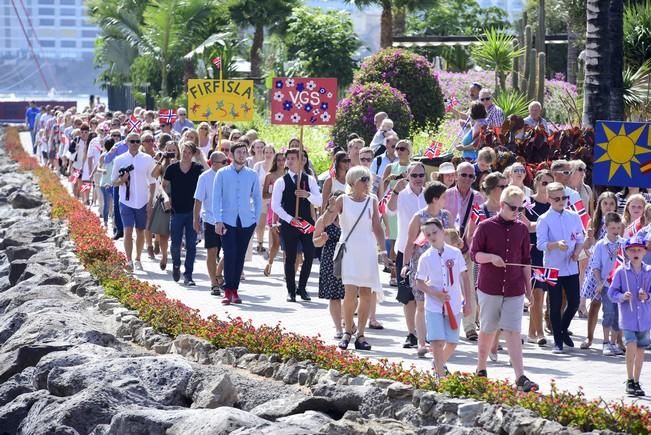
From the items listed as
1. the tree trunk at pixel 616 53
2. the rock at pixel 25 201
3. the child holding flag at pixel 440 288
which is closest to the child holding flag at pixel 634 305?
the child holding flag at pixel 440 288

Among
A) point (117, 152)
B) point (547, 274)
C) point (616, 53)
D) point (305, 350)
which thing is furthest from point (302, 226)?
point (117, 152)

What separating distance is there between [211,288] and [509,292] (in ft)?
22.3

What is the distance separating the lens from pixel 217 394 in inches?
448

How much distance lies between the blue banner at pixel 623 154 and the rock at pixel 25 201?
20102mm

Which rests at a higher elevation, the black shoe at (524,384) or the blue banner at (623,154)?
the blue banner at (623,154)

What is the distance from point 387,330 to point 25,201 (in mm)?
19852

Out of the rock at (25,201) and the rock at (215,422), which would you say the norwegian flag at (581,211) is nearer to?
the rock at (215,422)

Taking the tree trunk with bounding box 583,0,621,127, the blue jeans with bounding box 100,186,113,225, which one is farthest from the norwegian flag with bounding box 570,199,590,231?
the blue jeans with bounding box 100,186,113,225

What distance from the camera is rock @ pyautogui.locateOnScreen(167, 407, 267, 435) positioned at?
9.84 meters

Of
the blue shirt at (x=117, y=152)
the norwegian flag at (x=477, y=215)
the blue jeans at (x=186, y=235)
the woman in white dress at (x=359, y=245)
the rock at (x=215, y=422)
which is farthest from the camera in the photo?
the blue shirt at (x=117, y=152)

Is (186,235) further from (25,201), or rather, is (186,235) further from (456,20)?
(456,20)

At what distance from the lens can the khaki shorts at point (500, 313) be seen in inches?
452

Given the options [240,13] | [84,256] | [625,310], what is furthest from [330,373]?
[240,13]

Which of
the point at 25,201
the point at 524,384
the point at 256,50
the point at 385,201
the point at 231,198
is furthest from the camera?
the point at 256,50
